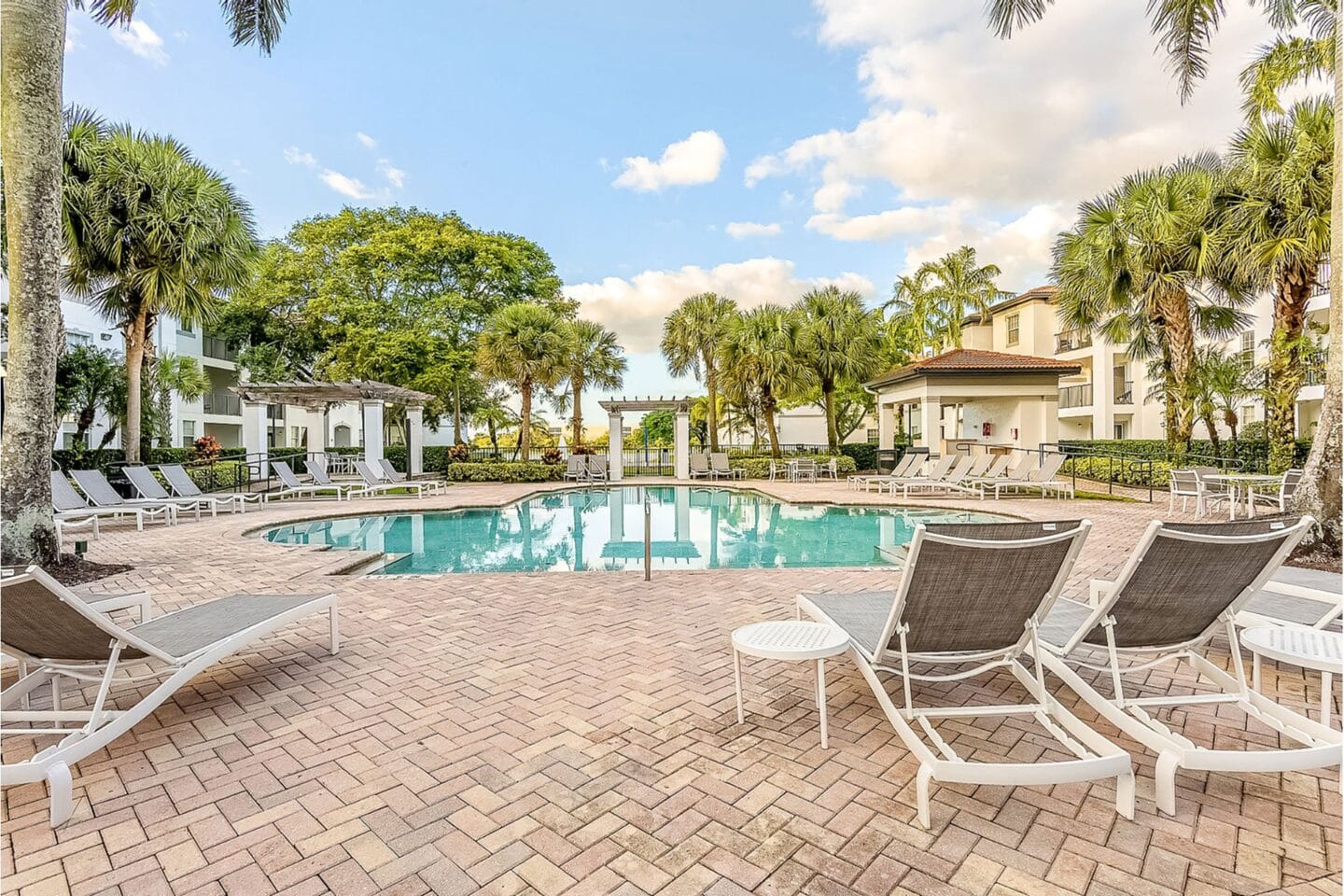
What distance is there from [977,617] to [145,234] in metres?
14.8

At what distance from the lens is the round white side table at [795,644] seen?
270cm

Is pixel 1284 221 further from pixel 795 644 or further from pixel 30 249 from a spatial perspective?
pixel 30 249

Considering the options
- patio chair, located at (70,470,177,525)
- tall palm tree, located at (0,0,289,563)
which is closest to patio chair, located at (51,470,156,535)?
patio chair, located at (70,470,177,525)

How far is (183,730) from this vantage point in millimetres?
2875

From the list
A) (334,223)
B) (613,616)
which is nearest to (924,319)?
(334,223)

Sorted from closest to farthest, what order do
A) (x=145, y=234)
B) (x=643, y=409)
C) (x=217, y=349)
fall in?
(x=145, y=234), (x=643, y=409), (x=217, y=349)

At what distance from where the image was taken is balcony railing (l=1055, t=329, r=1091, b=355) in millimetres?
25953

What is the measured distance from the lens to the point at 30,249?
17.9 ft

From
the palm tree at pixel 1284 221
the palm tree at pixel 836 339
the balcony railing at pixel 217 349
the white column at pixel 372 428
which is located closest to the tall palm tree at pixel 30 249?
the white column at pixel 372 428

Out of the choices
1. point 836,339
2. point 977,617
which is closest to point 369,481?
point 836,339

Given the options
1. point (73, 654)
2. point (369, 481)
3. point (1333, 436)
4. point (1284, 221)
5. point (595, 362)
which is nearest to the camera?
point (73, 654)

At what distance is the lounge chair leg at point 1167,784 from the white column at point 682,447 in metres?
18.3

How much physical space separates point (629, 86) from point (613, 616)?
52.8 ft

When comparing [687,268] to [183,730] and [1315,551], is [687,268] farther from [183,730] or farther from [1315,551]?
Result: [183,730]
